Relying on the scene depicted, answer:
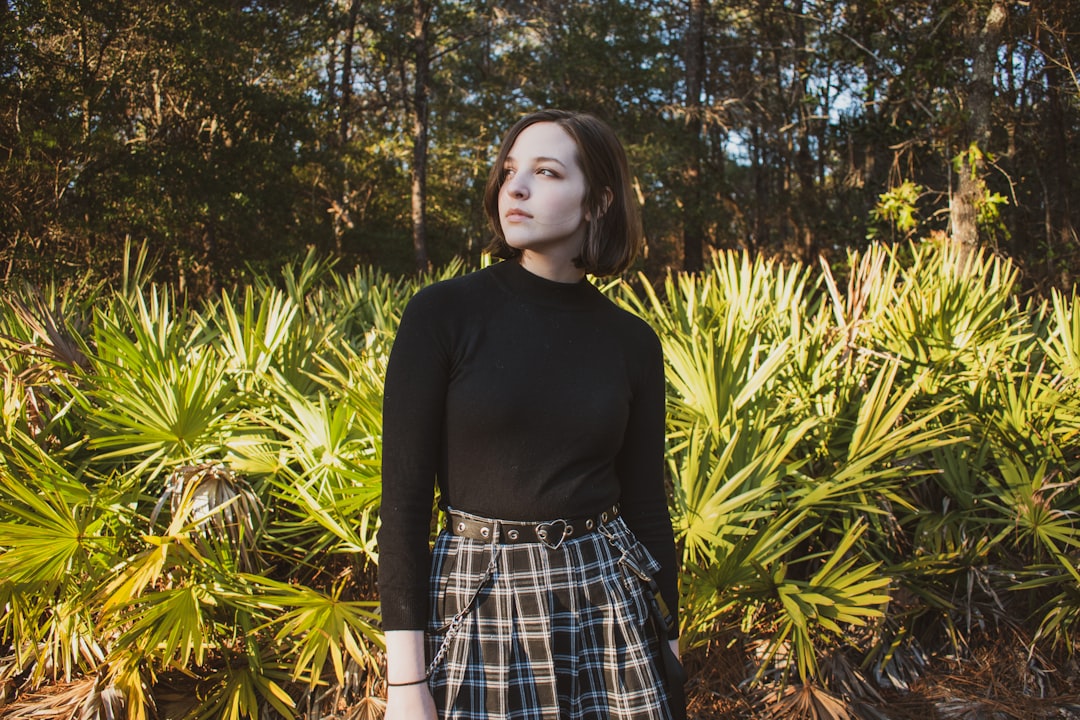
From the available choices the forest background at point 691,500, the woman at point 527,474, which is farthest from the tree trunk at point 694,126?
the woman at point 527,474

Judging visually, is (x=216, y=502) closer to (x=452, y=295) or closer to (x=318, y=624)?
(x=318, y=624)

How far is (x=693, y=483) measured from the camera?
2.88 m

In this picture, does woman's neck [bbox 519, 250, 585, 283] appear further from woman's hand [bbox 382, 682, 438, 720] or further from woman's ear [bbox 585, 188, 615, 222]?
woman's hand [bbox 382, 682, 438, 720]

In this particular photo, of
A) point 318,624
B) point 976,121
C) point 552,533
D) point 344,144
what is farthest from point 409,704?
point 344,144

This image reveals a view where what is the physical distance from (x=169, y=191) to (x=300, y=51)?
538cm

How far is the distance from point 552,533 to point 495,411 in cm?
25

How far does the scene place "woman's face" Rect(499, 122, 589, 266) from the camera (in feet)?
5.31

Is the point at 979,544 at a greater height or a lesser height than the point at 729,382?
lesser

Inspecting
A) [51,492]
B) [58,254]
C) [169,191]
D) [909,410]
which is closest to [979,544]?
[909,410]

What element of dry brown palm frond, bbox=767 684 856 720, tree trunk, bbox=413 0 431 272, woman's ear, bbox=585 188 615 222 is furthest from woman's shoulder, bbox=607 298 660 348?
tree trunk, bbox=413 0 431 272

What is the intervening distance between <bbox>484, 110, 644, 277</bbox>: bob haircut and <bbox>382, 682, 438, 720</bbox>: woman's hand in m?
0.82

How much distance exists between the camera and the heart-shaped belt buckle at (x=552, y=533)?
1.56 meters

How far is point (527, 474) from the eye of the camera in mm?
1540

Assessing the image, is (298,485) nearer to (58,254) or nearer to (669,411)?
(669,411)
